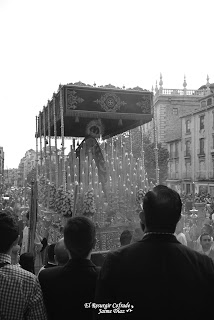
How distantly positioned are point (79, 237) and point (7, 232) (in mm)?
488

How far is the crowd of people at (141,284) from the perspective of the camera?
183 cm

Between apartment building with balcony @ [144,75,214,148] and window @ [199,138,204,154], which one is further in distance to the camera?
apartment building with balcony @ [144,75,214,148]

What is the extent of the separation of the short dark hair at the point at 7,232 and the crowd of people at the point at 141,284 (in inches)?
1.7

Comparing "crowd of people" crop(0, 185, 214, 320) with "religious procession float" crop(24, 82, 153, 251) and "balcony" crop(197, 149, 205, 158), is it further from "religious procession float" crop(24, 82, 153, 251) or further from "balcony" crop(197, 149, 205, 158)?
"balcony" crop(197, 149, 205, 158)

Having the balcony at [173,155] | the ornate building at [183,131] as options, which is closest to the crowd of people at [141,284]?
the ornate building at [183,131]

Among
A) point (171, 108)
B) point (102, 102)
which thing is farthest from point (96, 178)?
point (171, 108)

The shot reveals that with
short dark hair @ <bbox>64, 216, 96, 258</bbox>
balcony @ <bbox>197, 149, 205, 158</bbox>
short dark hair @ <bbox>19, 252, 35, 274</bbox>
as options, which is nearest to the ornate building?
balcony @ <bbox>197, 149, 205, 158</bbox>

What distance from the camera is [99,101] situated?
11500 millimetres

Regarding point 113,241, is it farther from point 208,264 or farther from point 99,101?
point 208,264

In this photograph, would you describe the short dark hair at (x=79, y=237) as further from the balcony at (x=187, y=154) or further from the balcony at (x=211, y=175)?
the balcony at (x=187, y=154)

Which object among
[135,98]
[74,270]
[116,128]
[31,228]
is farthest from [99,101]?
[74,270]

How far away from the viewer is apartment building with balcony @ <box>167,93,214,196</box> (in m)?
38.1

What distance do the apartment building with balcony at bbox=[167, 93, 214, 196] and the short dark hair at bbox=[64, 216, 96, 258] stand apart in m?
34.5

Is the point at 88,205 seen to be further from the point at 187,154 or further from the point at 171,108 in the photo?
the point at 171,108
